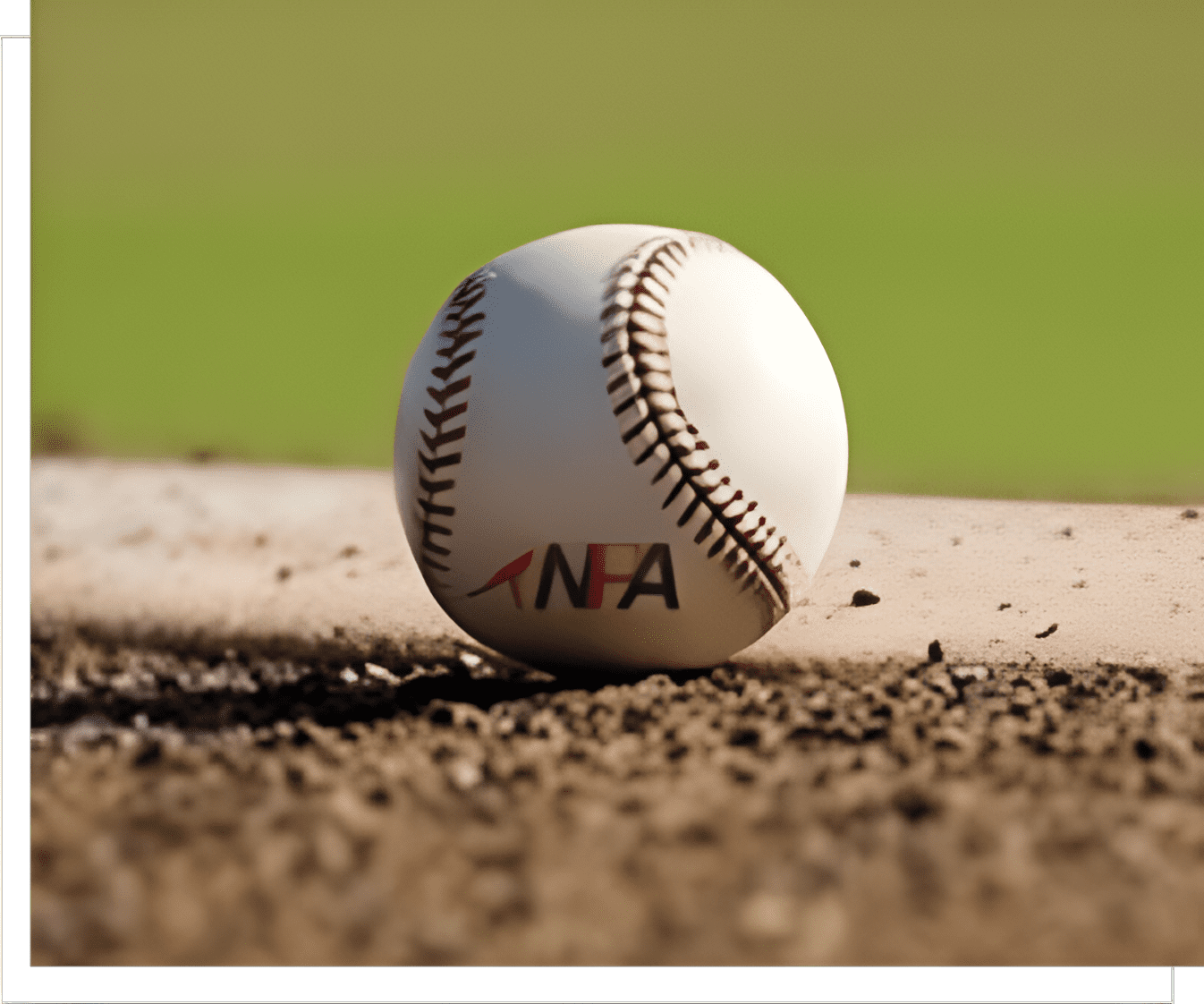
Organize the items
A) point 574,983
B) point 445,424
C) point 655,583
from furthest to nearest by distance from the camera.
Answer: point 445,424
point 655,583
point 574,983

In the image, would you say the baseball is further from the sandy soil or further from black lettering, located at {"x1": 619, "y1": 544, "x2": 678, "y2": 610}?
the sandy soil

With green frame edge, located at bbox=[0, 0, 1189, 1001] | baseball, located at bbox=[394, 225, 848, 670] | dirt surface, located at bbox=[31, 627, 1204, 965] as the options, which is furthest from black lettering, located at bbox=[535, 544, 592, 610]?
green frame edge, located at bbox=[0, 0, 1189, 1001]

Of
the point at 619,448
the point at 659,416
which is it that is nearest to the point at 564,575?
the point at 619,448

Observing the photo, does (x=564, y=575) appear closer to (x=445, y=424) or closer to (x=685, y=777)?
Answer: (x=445, y=424)

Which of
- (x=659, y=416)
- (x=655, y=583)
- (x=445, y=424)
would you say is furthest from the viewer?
(x=445, y=424)

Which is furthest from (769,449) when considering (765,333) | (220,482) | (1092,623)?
(220,482)

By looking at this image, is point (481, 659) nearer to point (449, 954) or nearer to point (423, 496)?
point (423, 496)

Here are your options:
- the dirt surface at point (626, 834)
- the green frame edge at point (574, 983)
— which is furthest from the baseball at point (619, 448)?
the green frame edge at point (574, 983)

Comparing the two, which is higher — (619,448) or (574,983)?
(619,448)
